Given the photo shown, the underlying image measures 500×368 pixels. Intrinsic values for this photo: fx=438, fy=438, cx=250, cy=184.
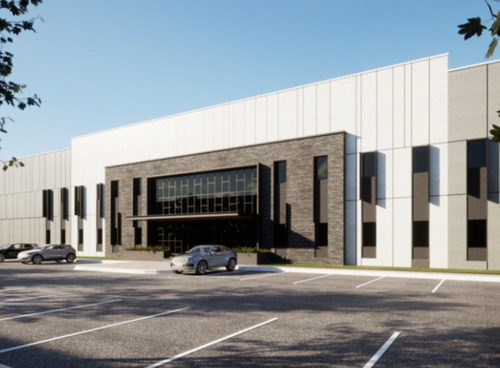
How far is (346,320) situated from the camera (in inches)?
400

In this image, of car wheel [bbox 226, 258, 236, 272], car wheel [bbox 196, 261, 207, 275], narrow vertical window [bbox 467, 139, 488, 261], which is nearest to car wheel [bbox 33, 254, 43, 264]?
car wheel [bbox 226, 258, 236, 272]

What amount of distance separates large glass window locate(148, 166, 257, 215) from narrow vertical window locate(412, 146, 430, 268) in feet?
35.2

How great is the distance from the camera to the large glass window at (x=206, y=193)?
102ft

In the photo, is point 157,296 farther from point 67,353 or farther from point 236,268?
point 236,268

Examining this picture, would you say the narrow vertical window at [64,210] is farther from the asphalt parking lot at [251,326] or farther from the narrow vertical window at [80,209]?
the asphalt parking lot at [251,326]

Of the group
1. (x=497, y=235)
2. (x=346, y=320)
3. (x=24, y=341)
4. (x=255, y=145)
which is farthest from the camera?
(x=255, y=145)

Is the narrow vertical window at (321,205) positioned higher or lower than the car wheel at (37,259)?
higher

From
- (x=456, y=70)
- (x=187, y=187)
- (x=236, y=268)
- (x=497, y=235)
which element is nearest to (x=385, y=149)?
(x=456, y=70)

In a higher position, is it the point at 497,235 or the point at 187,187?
the point at 187,187

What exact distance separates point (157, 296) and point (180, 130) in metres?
22.7

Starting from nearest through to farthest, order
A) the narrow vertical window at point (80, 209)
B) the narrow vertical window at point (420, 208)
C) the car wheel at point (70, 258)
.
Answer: the narrow vertical window at point (420, 208)
the car wheel at point (70, 258)
the narrow vertical window at point (80, 209)

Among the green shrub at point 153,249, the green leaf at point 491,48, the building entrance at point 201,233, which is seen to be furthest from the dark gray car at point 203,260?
the green leaf at point 491,48

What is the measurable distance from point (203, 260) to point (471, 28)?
1963 cm

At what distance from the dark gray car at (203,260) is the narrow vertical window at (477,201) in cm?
1258
